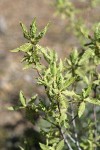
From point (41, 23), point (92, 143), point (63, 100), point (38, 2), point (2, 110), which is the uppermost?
point (38, 2)

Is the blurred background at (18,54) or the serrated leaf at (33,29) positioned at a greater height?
the blurred background at (18,54)

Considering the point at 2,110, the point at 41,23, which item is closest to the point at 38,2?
the point at 41,23

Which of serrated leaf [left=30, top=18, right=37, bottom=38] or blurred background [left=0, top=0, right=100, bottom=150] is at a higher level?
blurred background [left=0, top=0, right=100, bottom=150]

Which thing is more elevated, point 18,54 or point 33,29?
point 18,54

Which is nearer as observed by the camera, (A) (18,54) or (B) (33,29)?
(B) (33,29)

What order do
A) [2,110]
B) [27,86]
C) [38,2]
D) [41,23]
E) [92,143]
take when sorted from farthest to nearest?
[38,2] → [41,23] → [27,86] → [2,110] → [92,143]

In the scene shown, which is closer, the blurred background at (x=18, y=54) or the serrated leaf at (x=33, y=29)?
the serrated leaf at (x=33, y=29)

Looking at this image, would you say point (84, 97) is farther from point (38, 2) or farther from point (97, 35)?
point (38, 2)

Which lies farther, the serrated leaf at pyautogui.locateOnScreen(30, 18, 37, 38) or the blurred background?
the blurred background
